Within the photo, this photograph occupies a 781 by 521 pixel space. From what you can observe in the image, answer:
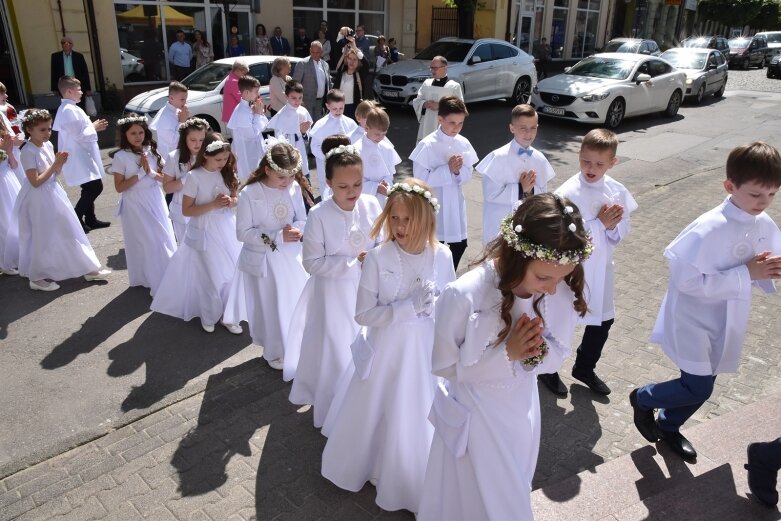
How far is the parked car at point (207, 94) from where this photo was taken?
12656 millimetres

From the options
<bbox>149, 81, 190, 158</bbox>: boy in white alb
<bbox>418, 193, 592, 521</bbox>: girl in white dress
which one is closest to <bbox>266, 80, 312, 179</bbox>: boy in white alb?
<bbox>149, 81, 190, 158</bbox>: boy in white alb

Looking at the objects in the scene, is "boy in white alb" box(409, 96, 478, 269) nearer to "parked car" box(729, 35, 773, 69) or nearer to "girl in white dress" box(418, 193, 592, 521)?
"girl in white dress" box(418, 193, 592, 521)

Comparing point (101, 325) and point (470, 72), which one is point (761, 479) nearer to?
point (101, 325)

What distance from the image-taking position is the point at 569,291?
2.82 m

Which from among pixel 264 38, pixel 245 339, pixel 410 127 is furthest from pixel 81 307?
pixel 264 38

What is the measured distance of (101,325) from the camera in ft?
20.0

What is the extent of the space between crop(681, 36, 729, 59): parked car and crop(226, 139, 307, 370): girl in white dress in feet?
93.5

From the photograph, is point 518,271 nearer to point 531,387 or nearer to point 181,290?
point 531,387

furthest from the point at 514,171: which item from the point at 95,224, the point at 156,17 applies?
the point at 156,17

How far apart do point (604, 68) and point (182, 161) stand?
13.9 metres

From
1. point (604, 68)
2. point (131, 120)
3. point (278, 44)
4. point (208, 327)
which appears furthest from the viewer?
point (278, 44)

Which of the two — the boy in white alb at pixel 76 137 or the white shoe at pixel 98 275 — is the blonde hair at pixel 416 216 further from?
the boy in white alb at pixel 76 137

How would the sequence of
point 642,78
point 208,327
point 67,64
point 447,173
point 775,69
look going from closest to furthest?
point 208,327 < point 447,173 < point 67,64 < point 642,78 < point 775,69

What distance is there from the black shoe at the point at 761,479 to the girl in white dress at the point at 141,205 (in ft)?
18.6
